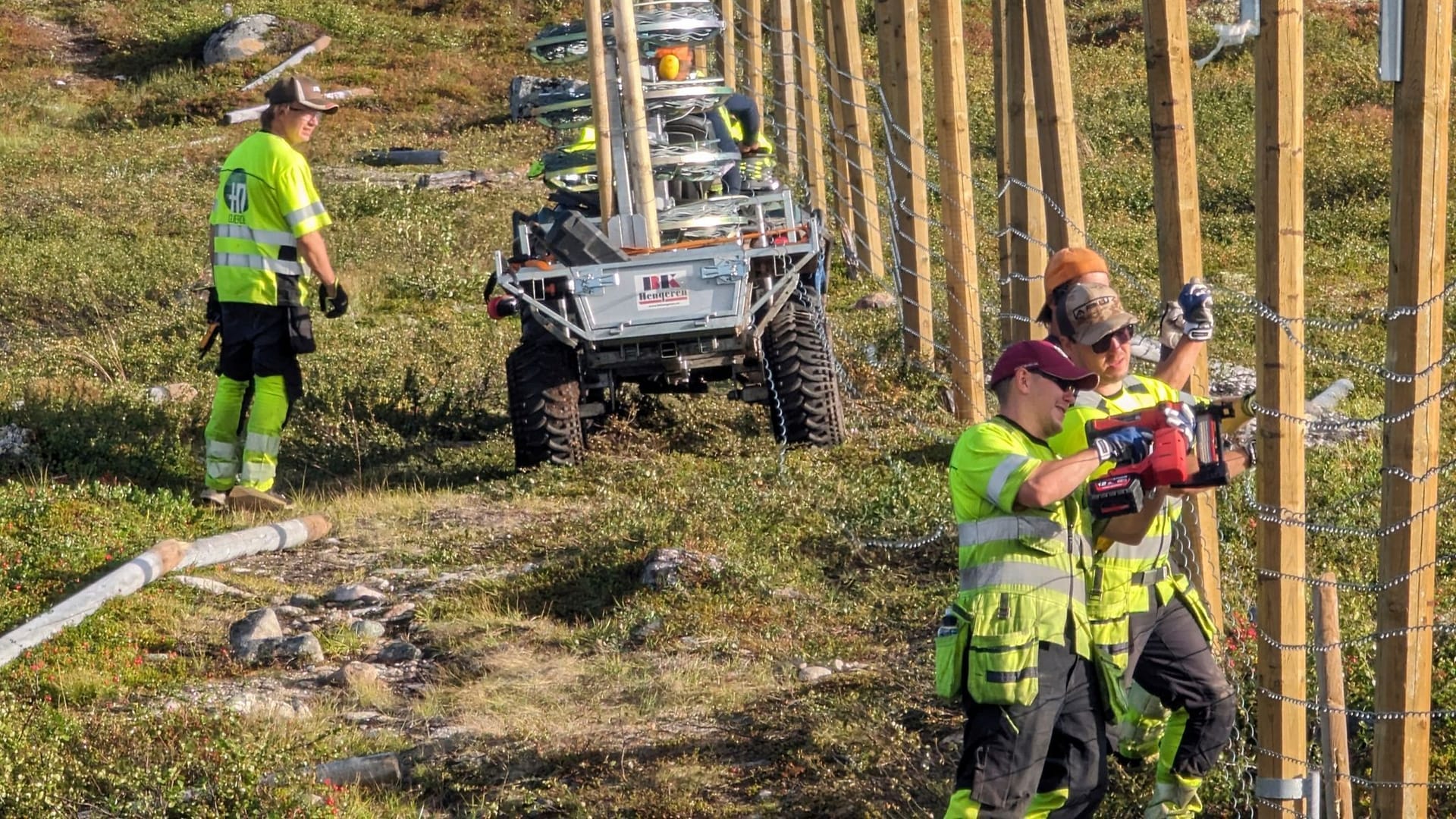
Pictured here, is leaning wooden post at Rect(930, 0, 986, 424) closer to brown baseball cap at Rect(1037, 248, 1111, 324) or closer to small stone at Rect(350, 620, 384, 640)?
small stone at Rect(350, 620, 384, 640)

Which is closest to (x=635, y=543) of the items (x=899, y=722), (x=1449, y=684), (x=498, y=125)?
(x=899, y=722)

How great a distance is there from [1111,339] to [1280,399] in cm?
53

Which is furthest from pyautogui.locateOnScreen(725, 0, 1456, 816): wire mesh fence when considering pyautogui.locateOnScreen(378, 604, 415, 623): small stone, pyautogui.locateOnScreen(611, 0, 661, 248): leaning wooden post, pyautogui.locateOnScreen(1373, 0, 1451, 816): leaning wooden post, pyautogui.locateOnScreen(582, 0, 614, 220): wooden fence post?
pyautogui.locateOnScreen(378, 604, 415, 623): small stone

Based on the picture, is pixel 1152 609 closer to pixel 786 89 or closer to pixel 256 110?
pixel 786 89

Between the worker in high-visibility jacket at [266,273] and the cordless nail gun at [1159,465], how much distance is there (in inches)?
234

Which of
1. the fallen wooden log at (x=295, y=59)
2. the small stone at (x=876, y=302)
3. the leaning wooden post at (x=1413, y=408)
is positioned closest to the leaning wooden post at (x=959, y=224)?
the small stone at (x=876, y=302)

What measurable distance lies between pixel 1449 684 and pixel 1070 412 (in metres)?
1.88

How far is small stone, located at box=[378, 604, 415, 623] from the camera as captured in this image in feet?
25.6

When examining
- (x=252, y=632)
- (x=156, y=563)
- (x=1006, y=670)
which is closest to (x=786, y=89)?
(x=156, y=563)

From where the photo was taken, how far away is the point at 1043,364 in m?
4.54

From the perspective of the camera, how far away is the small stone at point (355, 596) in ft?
26.4

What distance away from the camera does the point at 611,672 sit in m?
6.85

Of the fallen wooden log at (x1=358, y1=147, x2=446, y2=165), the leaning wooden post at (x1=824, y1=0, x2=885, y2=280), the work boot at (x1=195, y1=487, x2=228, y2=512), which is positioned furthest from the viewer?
the fallen wooden log at (x1=358, y1=147, x2=446, y2=165)

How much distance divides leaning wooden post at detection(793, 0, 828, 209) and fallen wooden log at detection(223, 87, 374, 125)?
34.5 ft
